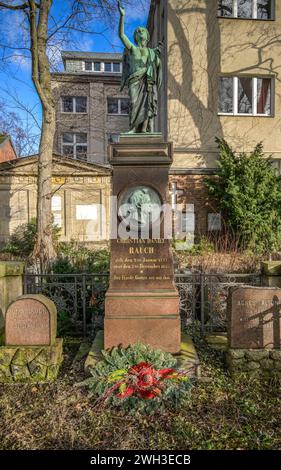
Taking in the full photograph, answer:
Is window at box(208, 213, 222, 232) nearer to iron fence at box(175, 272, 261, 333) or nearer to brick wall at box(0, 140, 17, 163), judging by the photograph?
iron fence at box(175, 272, 261, 333)

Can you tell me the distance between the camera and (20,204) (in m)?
15.4

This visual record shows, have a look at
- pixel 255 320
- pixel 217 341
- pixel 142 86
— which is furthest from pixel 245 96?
pixel 255 320

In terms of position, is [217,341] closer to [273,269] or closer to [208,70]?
[273,269]

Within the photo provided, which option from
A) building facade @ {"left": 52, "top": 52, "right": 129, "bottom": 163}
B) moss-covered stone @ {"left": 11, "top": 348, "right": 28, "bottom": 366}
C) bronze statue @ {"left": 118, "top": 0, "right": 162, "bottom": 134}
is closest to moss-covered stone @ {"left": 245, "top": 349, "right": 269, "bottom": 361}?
moss-covered stone @ {"left": 11, "top": 348, "right": 28, "bottom": 366}

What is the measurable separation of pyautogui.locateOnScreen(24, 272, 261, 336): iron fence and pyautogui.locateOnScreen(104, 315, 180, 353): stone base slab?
1494 millimetres

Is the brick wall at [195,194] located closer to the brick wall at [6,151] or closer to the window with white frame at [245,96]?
the window with white frame at [245,96]

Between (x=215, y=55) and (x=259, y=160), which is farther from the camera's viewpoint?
(x=215, y=55)

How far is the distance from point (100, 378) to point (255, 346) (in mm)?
2074

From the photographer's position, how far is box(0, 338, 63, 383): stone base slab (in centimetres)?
426

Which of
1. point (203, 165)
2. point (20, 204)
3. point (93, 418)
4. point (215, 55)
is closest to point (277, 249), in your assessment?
point (203, 165)

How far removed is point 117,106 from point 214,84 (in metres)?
14.1
